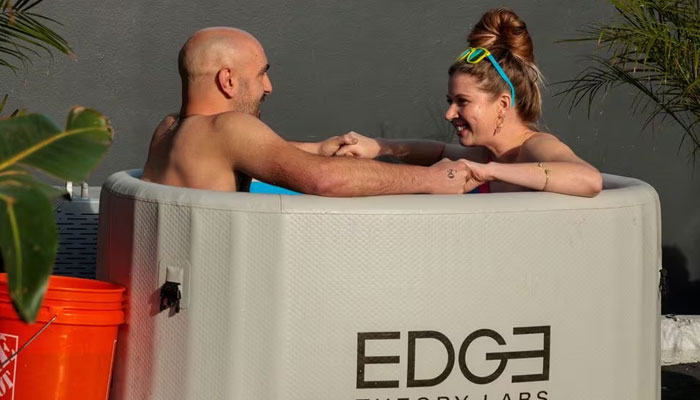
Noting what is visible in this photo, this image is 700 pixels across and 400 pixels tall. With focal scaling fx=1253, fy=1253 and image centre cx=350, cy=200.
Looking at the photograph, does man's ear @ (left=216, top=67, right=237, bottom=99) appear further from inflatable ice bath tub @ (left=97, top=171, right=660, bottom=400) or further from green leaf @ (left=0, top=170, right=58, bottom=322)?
green leaf @ (left=0, top=170, right=58, bottom=322)

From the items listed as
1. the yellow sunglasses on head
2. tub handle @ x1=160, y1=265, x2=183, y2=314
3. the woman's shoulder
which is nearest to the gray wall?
the woman's shoulder

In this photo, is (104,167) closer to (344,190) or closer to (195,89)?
(195,89)

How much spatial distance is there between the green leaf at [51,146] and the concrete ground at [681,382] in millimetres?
3997

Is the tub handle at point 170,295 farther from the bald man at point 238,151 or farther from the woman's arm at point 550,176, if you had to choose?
the woman's arm at point 550,176

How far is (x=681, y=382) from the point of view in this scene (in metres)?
5.72

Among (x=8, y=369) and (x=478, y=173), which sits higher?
(x=478, y=173)

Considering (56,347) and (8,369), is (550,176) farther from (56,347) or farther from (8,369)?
(8,369)

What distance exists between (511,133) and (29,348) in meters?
1.80

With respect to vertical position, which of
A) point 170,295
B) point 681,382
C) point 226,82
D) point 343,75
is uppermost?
point 343,75

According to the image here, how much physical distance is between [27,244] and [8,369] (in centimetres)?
185

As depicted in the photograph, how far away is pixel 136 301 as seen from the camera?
3.65 metres

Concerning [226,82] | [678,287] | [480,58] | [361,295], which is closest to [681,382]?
[678,287]

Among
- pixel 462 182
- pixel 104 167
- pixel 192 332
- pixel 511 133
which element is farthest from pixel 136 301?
pixel 104 167

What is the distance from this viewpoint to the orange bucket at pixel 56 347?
11.5 feet
